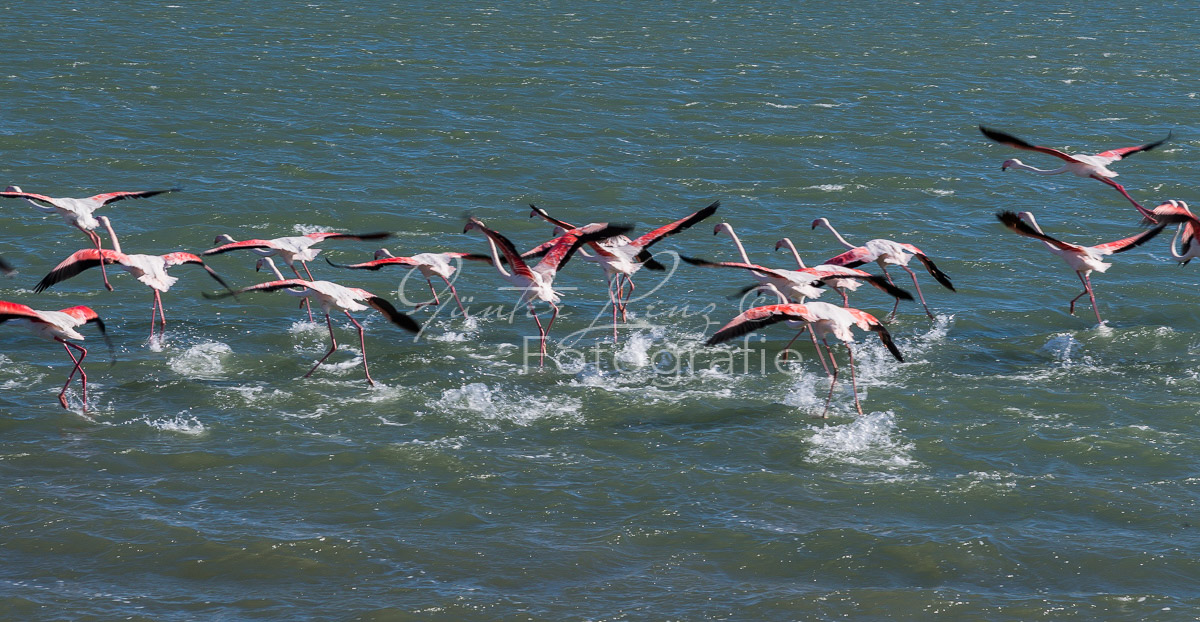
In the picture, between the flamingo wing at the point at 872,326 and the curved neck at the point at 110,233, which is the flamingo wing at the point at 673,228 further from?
the curved neck at the point at 110,233

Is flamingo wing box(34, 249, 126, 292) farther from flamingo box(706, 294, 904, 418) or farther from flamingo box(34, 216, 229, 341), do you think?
flamingo box(706, 294, 904, 418)

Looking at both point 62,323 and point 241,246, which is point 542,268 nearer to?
point 241,246

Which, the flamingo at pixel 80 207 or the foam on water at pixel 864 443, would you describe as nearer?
the foam on water at pixel 864 443

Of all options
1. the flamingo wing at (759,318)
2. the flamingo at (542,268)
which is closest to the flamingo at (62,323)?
the flamingo at (542,268)

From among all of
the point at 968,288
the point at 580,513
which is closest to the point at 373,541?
the point at 580,513

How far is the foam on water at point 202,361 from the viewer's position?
1664 centimetres

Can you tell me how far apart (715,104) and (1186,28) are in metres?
26.2

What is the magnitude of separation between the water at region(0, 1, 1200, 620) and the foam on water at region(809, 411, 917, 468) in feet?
0.17

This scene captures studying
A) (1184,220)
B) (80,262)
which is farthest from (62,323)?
(1184,220)

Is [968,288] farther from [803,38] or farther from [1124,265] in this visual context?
[803,38]

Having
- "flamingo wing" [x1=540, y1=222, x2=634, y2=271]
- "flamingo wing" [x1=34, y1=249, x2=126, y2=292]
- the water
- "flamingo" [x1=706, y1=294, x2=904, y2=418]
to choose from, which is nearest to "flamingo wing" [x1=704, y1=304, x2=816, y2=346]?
"flamingo" [x1=706, y1=294, x2=904, y2=418]

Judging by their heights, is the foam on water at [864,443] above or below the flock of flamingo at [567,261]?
below

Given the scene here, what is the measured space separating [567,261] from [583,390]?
2.06m

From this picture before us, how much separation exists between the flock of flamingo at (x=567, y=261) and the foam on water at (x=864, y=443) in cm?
34
